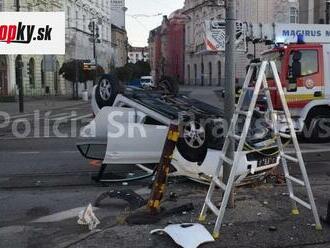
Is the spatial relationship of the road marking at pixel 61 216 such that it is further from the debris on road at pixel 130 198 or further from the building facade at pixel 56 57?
the building facade at pixel 56 57

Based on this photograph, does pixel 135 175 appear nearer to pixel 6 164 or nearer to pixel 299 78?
pixel 6 164

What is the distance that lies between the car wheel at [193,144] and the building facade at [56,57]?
38.0 m

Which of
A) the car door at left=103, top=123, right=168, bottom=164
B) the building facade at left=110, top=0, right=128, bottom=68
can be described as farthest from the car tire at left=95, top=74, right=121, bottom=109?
the building facade at left=110, top=0, right=128, bottom=68

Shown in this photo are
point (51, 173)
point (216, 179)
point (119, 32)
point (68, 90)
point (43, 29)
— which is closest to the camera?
point (216, 179)

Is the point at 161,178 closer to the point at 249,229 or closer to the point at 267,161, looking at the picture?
the point at 249,229

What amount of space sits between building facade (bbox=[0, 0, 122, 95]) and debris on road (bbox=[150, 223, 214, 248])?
40.2 meters

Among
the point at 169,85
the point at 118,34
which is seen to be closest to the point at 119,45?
the point at 118,34

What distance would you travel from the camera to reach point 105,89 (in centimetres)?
1001

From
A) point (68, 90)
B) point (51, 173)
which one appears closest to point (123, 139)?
point (51, 173)

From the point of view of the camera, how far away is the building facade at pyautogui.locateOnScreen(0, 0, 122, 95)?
53062 mm

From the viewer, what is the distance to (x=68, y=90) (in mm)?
69562

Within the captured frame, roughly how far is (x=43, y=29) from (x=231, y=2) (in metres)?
33.5

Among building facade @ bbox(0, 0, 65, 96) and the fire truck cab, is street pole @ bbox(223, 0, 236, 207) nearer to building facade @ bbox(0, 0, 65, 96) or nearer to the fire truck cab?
the fire truck cab

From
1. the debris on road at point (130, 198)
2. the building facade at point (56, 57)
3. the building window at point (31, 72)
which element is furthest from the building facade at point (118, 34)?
the debris on road at point (130, 198)
